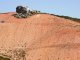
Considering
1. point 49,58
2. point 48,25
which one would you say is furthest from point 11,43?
point 49,58

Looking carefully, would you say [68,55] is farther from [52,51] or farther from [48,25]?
[48,25]

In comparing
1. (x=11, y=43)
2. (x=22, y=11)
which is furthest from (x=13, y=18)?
(x=11, y=43)

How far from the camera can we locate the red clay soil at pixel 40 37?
102 feet

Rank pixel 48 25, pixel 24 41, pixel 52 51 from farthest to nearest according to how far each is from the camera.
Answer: pixel 48 25, pixel 24 41, pixel 52 51

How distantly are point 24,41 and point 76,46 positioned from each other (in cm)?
1012

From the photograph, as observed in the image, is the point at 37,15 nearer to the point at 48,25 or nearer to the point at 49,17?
the point at 49,17

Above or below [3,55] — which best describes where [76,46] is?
above

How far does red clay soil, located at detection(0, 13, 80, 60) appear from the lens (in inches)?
1222

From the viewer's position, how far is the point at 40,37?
127 feet

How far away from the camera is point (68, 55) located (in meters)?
29.5

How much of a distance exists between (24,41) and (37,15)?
9964mm

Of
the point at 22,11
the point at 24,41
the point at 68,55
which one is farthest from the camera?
the point at 22,11

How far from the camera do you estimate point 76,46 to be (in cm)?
3089

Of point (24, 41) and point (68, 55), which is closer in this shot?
point (68, 55)
